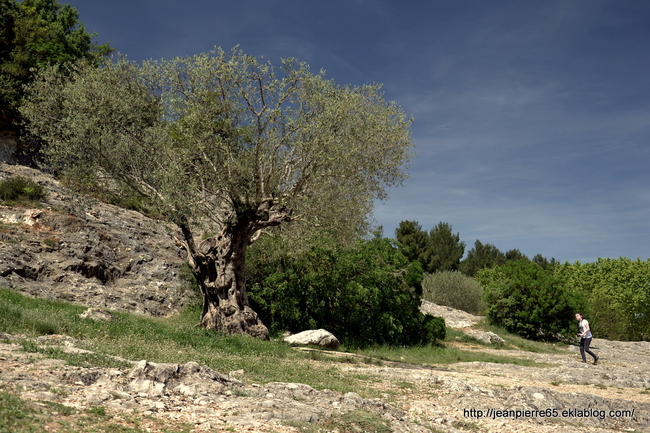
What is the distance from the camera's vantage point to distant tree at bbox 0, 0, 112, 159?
135 ft

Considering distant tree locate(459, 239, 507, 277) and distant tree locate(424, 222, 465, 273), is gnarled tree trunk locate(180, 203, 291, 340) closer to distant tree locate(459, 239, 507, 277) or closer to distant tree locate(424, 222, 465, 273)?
distant tree locate(424, 222, 465, 273)

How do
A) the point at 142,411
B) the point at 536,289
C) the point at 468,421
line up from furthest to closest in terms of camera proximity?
the point at 536,289, the point at 468,421, the point at 142,411

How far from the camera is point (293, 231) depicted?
967 inches

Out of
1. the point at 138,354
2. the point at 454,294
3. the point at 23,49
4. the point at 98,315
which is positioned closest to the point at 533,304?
the point at 454,294

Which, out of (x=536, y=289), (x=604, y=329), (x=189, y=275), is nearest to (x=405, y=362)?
(x=189, y=275)

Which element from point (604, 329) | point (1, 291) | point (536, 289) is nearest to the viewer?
point (1, 291)

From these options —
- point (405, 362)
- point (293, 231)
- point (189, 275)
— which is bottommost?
point (405, 362)

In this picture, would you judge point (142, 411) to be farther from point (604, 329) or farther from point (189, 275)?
point (604, 329)

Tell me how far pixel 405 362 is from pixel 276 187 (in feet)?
31.8

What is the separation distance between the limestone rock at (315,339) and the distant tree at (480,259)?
214 feet

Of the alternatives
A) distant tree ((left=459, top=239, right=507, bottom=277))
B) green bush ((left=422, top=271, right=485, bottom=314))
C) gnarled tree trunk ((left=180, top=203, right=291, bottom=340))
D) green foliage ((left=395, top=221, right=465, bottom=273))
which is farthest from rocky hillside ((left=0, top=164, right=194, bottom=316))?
distant tree ((left=459, top=239, right=507, bottom=277))

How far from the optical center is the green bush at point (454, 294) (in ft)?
184

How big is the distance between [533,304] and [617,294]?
29907mm

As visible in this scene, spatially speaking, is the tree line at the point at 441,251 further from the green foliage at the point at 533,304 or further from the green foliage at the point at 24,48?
the green foliage at the point at 24,48
